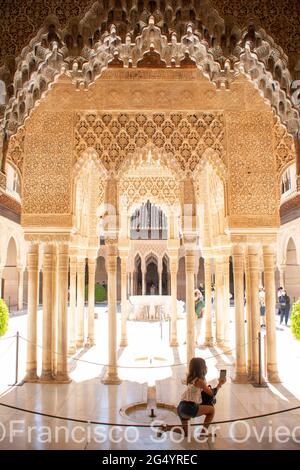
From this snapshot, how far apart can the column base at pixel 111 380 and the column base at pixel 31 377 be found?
3.18 ft

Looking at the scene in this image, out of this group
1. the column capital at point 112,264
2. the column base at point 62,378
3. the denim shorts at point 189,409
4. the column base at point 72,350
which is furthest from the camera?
the column base at point 72,350

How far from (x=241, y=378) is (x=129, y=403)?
1894 mm

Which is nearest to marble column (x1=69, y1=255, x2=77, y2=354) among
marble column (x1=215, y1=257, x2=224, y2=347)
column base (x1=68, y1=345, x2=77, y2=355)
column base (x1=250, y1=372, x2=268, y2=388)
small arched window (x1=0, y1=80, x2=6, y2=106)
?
column base (x1=68, y1=345, x2=77, y2=355)


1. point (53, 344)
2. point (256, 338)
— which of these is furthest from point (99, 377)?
point (256, 338)

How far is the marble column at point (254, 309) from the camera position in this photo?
5.78 metres

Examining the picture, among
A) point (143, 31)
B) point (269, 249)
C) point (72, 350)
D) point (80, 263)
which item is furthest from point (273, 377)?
point (143, 31)

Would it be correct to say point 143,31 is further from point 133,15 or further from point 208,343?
point 208,343

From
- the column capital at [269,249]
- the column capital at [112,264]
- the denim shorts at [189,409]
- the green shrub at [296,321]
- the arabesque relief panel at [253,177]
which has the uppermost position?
the arabesque relief panel at [253,177]

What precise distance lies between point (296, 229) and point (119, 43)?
11564 millimetres

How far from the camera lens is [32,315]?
590 cm

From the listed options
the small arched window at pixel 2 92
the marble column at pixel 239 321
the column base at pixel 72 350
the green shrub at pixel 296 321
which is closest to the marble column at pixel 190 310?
the marble column at pixel 239 321

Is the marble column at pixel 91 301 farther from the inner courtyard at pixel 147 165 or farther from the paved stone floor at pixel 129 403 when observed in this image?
the paved stone floor at pixel 129 403

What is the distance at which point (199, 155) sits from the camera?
5816mm
